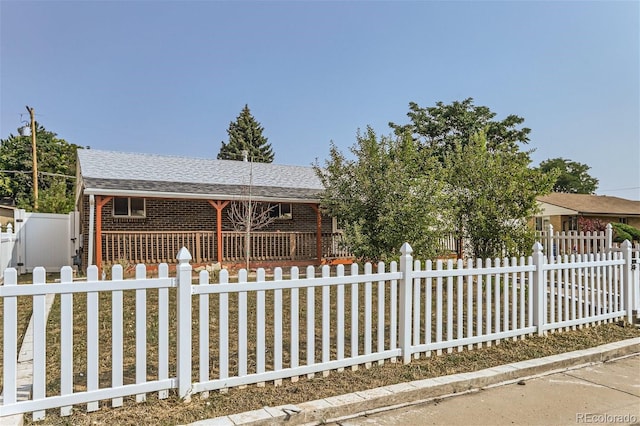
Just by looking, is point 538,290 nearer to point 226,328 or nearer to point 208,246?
point 226,328

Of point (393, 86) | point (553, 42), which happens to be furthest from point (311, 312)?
point (393, 86)

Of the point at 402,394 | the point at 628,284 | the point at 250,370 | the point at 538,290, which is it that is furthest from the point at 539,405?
the point at 628,284

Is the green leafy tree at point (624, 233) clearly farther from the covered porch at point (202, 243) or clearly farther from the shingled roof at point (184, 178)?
the shingled roof at point (184, 178)

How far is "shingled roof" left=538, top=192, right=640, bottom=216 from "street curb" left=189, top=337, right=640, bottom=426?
26.2m

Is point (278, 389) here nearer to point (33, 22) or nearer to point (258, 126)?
point (33, 22)

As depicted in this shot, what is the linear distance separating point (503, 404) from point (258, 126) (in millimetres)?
53782

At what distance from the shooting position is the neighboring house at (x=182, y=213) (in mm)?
12883

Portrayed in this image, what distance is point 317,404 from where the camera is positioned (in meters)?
3.42

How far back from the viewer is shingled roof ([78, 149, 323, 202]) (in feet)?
42.2

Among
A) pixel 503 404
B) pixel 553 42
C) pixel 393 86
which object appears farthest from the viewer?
pixel 393 86

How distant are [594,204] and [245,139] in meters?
37.8

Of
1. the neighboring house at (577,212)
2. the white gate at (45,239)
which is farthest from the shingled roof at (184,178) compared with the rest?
the neighboring house at (577,212)

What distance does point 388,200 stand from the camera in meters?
7.96

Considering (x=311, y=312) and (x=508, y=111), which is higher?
(x=508, y=111)
